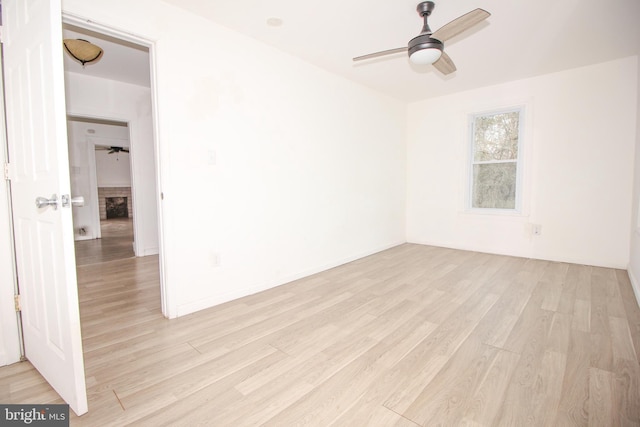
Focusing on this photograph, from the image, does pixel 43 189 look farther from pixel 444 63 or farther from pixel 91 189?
pixel 91 189

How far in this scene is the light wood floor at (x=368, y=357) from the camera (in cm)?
141

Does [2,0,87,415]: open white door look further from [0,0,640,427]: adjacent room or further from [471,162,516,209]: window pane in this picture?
[471,162,516,209]: window pane

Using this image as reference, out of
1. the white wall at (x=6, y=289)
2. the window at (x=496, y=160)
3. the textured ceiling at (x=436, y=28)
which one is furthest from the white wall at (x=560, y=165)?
the white wall at (x=6, y=289)

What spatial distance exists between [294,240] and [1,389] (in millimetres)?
2395

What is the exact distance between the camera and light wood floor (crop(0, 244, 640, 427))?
141cm

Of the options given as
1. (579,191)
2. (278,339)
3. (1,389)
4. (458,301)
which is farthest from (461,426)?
(579,191)

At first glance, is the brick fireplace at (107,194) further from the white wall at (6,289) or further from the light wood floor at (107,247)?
the white wall at (6,289)

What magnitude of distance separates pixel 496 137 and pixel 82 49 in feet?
17.0

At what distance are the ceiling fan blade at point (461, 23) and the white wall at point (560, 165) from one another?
273 centimetres

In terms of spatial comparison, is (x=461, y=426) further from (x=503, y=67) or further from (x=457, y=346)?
(x=503, y=67)

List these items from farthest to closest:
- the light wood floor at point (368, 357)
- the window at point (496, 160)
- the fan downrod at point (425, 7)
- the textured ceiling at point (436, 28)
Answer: the window at point (496, 160) < the textured ceiling at point (436, 28) < the fan downrod at point (425, 7) < the light wood floor at point (368, 357)

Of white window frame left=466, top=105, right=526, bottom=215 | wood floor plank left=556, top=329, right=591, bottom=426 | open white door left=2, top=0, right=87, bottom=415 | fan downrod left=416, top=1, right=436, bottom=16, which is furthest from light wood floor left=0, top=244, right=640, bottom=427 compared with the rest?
fan downrod left=416, top=1, right=436, bottom=16

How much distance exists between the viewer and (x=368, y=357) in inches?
73.3

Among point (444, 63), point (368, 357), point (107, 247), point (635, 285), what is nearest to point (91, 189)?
point (107, 247)
